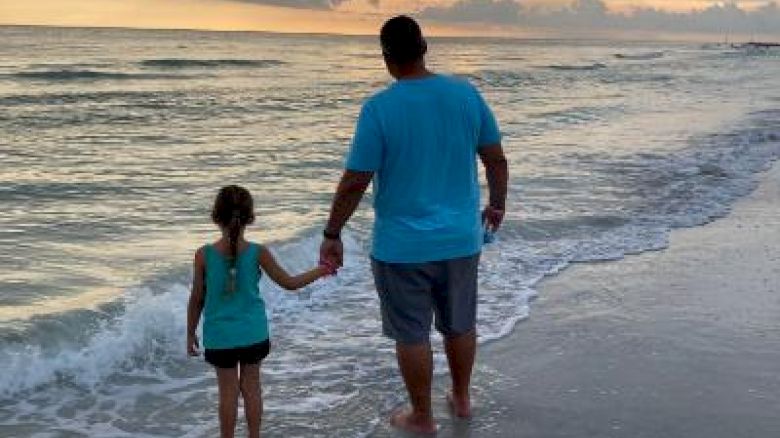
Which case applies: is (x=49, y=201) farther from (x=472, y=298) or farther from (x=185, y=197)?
(x=472, y=298)

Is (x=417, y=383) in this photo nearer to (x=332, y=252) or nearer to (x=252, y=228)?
(x=332, y=252)

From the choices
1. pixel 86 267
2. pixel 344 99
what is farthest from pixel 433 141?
pixel 344 99

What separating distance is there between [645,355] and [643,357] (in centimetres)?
5

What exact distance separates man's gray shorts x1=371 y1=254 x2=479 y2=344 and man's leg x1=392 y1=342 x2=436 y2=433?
0.05 meters

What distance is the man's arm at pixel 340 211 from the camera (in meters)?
4.17

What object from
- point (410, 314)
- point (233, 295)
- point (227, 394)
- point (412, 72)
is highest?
point (412, 72)

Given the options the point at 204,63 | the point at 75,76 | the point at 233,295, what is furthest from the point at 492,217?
the point at 204,63

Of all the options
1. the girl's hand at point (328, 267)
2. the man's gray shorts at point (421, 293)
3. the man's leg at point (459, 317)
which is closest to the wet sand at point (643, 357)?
the man's leg at point (459, 317)

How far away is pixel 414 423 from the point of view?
4.66 m

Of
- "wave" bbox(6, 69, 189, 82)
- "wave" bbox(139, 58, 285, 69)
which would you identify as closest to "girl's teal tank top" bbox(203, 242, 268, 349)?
"wave" bbox(6, 69, 189, 82)

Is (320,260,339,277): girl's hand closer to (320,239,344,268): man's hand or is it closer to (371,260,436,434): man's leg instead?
(320,239,344,268): man's hand

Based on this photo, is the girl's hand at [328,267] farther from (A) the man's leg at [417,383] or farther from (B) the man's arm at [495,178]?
(B) the man's arm at [495,178]

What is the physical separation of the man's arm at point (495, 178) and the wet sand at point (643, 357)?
1.08 metres

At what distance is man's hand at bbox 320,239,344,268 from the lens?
4195 millimetres
